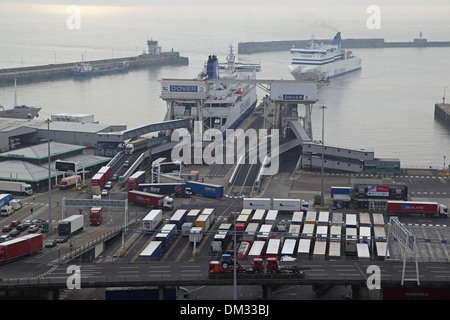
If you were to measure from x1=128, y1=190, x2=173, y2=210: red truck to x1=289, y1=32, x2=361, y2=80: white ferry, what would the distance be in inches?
2530

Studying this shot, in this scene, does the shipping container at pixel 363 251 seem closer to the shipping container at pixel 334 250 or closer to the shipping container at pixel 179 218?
the shipping container at pixel 334 250

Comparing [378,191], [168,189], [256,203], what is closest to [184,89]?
[168,189]

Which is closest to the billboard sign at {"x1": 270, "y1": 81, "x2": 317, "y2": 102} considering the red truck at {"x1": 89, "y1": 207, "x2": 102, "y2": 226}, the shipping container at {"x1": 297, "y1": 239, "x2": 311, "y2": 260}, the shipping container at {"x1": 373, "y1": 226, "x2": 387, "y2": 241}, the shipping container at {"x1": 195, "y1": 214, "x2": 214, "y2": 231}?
the shipping container at {"x1": 195, "y1": 214, "x2": 214, "y2": 231}

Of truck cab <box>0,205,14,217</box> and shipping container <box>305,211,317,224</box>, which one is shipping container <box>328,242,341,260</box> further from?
truck cab <box>0,205,14,217</box>

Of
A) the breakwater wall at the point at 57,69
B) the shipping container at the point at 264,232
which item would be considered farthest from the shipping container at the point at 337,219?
the breakwater wall at the point at 57,69

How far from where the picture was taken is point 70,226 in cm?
3139

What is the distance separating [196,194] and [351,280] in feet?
54.9

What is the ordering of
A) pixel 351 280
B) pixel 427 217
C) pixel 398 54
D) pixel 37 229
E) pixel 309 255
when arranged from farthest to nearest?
pixel 398 54 → pixel 427 217 → pixel 37 229 → pixel 309 255 → pixel 351 280

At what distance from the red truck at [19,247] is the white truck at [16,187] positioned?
10.8 metres

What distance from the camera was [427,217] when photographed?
118 ft

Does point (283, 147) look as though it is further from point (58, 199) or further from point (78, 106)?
point (78, 106)

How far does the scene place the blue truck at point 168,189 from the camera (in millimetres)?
39344

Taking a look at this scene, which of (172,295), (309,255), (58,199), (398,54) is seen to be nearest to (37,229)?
(58,199)

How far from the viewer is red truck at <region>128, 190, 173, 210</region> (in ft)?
120
